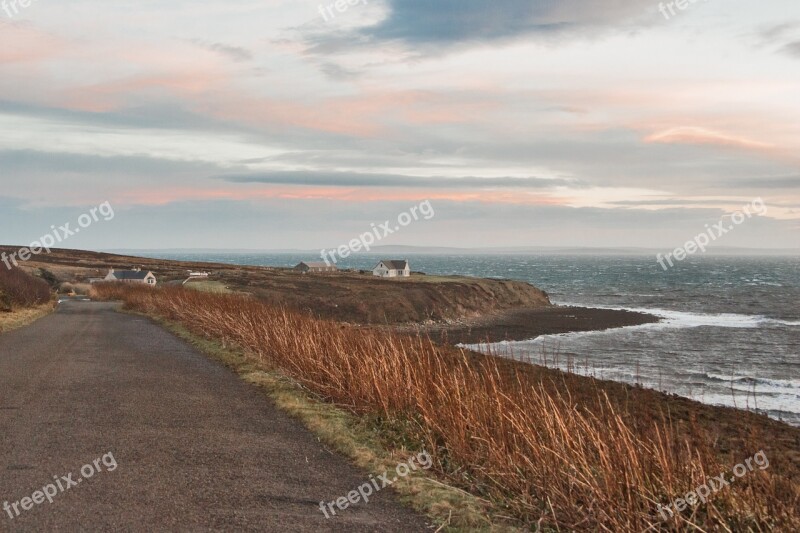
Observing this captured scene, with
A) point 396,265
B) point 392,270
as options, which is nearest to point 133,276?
point 392,270

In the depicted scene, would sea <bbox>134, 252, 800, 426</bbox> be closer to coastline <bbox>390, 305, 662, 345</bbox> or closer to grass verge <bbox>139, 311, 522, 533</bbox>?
grass verge <bbox>139, 311, 522, 533</bbox>

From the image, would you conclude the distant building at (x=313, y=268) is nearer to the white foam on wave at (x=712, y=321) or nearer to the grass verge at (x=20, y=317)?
the white foam on wave at (x=712, y=321)

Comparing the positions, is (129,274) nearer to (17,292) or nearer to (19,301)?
(17,292)

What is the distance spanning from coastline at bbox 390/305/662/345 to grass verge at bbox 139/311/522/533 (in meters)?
34.4

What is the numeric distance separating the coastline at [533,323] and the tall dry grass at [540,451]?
36.4m

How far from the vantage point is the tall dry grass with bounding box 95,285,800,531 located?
5.91 metres

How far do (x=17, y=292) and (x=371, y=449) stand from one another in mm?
35968

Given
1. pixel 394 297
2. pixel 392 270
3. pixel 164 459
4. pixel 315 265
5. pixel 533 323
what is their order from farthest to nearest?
pixel 315 265 → pixel 392 270 → pixel 394 297 → pixel 533 323 → pixel 164 459

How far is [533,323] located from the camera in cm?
6306

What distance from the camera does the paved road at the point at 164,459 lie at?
6336 millimetres

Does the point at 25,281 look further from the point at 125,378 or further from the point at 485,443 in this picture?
the point at 485,443

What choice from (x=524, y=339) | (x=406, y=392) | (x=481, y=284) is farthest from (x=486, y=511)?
(x=481, y=284)

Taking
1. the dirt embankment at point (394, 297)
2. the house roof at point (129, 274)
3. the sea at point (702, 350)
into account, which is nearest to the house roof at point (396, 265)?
the dirt embankment at point (394, 297)

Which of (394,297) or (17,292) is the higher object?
(17,292)
